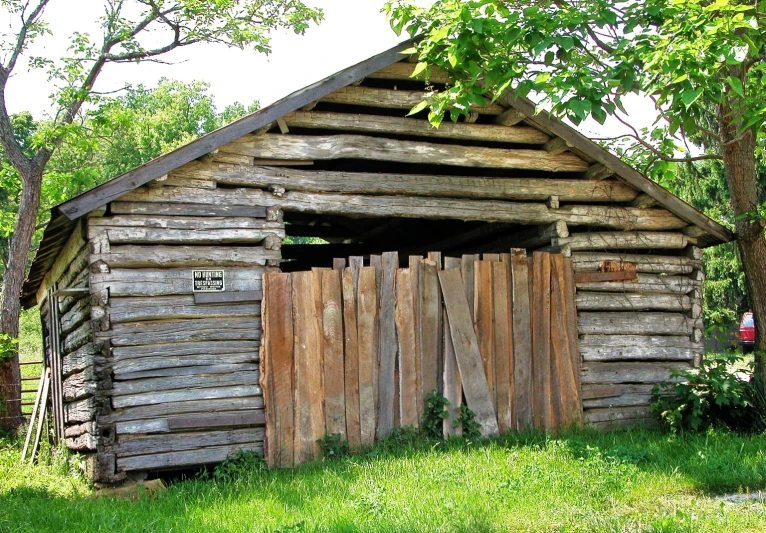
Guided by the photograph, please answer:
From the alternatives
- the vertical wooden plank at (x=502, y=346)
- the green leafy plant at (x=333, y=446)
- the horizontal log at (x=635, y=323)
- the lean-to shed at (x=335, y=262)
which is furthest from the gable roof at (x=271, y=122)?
the green leafy plant at (x=333, y=446)

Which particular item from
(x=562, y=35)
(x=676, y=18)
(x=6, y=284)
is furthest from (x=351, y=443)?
(x=6, y=284)

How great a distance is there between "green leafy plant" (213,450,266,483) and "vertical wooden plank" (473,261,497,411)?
2.85 meters

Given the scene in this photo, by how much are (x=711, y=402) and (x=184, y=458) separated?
19.8 ft

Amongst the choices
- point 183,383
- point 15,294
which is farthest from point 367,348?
point 15,294

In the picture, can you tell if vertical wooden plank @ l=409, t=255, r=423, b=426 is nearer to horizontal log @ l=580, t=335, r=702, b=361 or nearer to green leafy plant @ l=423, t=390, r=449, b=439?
green leafy plant @ l=423, t=390, r=449, b=439

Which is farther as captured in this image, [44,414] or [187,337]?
[44,414]

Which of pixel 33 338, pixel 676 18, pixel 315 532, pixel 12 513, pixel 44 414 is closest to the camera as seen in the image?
pixel 315 532

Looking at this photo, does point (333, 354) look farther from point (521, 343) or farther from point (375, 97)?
point (375, 97)

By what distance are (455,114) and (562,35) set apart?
1332mm

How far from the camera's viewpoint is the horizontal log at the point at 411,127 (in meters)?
9.15

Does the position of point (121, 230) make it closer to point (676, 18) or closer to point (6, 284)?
point (676, 18)

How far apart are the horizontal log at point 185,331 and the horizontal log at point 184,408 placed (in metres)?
0.64

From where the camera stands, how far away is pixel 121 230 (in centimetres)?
823

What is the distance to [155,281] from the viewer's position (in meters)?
8.33
